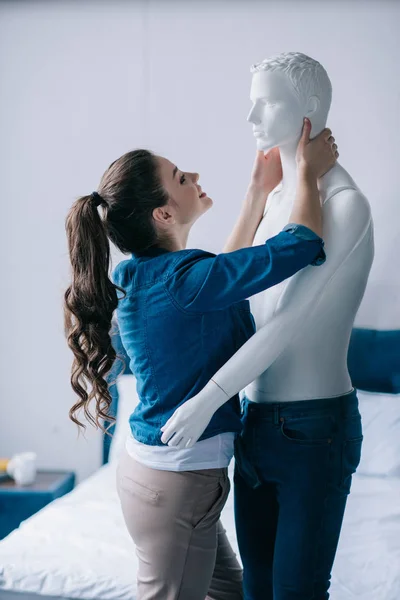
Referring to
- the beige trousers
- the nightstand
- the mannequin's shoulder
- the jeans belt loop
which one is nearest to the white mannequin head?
the mannequin's shoulder

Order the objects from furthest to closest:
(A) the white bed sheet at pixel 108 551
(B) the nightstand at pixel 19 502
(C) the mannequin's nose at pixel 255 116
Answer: (B) the nightstand at pixel 19 502, (A) the white bed sheet at pixel 108 551, (C) the mannequin's nose at pixel 255 116

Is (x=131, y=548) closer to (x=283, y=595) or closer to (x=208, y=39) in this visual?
(x=283, y=595)

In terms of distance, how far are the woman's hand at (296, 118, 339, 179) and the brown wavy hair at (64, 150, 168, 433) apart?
274 millimetres

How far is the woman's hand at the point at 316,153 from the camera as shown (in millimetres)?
1198

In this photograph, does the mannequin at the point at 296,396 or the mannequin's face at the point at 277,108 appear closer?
the mannequin at the point at 296,396

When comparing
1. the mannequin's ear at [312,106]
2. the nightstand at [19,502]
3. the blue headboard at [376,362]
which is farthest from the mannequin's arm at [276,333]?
the nightstand at [19,502]

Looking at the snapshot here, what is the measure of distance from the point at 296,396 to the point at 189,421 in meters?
0.22

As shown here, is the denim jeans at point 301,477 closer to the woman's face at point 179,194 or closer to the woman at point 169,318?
the woman at point 169,318

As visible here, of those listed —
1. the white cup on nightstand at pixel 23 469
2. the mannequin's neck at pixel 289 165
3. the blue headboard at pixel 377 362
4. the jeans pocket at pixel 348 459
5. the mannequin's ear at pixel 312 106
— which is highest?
the mannequin's ear at pixel 312 106

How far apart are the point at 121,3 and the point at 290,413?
2316mm

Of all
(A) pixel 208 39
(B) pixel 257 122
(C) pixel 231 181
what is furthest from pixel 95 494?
(A) pixel 208 39

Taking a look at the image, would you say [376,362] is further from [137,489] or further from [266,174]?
[137,489]

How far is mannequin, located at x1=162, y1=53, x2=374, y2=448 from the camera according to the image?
1.14 metres

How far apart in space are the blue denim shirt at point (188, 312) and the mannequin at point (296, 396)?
6cm
